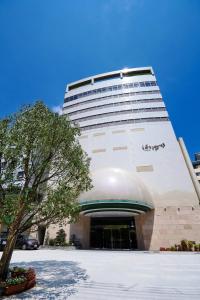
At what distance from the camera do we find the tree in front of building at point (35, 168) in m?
8.21

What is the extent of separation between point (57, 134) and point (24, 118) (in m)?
1.72

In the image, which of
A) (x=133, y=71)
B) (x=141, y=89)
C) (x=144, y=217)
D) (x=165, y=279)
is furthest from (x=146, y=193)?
(x=133, y=71)

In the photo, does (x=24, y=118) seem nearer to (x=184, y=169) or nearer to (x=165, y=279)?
(x=165, y=279)

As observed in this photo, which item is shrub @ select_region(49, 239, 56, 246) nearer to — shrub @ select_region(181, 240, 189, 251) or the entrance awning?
the entrance awning

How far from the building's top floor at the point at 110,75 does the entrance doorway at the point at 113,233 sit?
3058 cm

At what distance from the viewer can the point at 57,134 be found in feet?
32.3

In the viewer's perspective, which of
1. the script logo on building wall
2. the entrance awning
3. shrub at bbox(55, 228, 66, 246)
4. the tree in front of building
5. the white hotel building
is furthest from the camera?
the script logo on building wall

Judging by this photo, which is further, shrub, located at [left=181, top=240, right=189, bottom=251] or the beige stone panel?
the beige stone panel

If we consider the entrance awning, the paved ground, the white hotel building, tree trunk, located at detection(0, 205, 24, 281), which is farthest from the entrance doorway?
tree trunk, located at detection(0, 205, 24, 281)

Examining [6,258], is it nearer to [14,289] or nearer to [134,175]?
[14,289]

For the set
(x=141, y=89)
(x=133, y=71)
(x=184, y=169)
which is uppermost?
(x=133, y=71)

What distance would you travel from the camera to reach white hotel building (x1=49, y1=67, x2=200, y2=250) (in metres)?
23.2

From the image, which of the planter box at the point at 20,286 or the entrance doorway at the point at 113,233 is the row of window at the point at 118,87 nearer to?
the entrance doorway at the point at 113,233

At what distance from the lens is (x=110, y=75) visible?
45625mm
